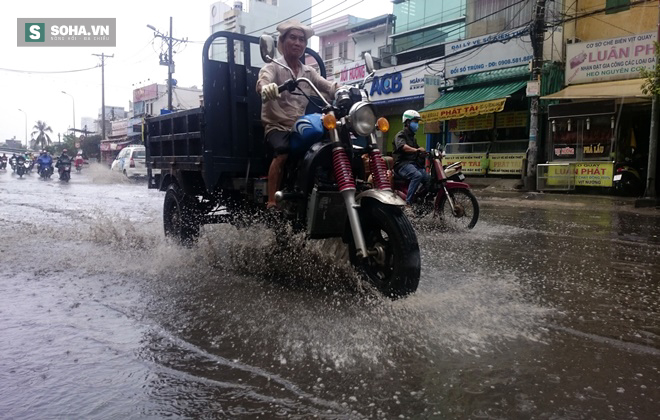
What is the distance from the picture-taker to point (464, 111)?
57.3 ft

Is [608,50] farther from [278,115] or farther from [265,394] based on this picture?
[265,394]

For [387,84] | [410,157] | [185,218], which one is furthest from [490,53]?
[185,218]

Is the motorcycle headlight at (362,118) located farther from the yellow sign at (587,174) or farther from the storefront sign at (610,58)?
the storefront sign at (610,58)

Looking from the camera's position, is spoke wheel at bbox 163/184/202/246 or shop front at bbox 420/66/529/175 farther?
shop front at bbox 420/66/529/175

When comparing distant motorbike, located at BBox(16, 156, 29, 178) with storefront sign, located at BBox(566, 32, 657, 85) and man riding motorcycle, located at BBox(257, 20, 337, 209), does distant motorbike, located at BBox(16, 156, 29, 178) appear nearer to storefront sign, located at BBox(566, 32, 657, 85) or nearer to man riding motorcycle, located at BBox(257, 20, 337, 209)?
storefront sign, located at BBox(566, 32, 657, 85)

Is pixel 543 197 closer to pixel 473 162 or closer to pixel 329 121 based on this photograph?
pixel 473 162

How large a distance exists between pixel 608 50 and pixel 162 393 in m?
15.3

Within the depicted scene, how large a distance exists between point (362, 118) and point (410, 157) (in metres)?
3.75

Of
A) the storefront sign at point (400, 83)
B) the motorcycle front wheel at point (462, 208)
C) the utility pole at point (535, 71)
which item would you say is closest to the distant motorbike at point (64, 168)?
the storefront sign at point (400, 83)

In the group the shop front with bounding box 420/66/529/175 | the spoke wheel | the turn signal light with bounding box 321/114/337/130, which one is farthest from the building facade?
the turn signal light with bounding box 321/114/337/130

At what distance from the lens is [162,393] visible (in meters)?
2.42

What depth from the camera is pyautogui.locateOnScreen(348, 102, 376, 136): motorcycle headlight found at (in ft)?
12.5

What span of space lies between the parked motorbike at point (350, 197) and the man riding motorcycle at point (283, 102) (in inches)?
6.9

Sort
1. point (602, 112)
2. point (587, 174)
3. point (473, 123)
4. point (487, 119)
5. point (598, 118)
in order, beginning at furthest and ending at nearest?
point (473, 123) < point (487, 119) < point (598, 118) < point (587, 174) < point (602, 112)
